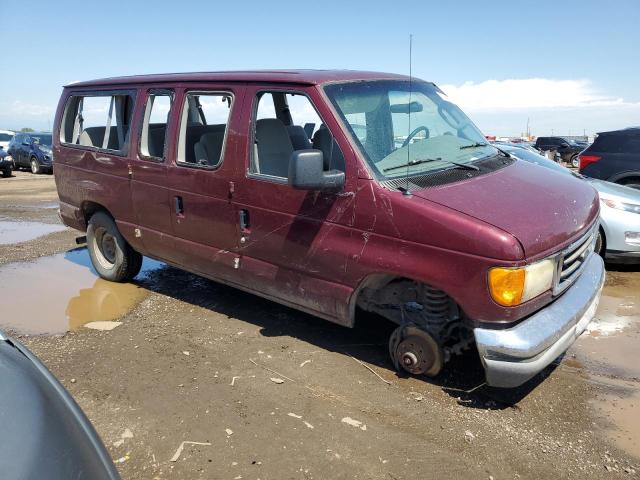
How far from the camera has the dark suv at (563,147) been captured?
30.2 m

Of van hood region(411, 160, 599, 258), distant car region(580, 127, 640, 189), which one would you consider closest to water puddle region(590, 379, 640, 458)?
van hood region(411, 160, 599, 258)

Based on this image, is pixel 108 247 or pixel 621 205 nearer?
pixel 108 247

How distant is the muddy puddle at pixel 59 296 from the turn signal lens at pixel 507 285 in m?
3.65

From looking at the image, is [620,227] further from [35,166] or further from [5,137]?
[5,137]

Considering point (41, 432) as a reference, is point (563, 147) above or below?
below

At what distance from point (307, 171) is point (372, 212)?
1.65 ft

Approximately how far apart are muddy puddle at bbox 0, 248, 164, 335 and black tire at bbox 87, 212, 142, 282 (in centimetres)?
15

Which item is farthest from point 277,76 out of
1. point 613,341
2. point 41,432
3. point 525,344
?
point 613,341

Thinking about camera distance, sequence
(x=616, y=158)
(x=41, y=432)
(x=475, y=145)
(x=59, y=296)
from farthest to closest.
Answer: (x=616, y=158), (x=59, y=296), (x=475, y=145), (x=41, y=432)

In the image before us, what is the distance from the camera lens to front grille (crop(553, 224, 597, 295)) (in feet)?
10.9

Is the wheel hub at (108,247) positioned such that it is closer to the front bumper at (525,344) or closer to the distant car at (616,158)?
the front bumper at (525,344)

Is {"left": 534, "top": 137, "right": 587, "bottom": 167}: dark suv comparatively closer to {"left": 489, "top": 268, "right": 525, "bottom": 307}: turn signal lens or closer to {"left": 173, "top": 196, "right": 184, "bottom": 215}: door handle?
{"left": 173, "top": 196, "right": 184, "bottom": 215}: door handle

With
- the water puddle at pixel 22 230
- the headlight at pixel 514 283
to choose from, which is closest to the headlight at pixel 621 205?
the headlight at pixel 514 283

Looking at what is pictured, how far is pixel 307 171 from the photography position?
3344mm
